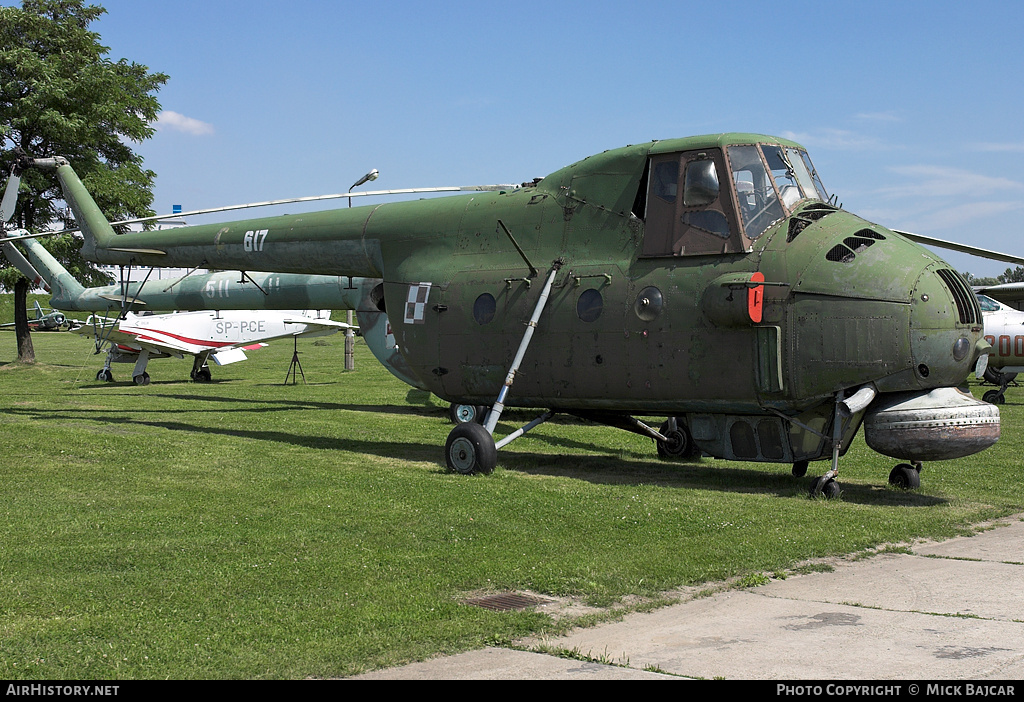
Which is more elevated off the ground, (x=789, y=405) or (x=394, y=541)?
(x=789, y=405)

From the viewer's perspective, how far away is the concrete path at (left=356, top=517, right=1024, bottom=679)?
18.0 feet

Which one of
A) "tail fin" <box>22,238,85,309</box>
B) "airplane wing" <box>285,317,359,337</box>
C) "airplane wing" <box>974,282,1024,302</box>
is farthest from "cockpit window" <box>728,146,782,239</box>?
"tail fin" <box>22,238,85,309</box>

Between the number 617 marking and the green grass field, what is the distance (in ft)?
11.1

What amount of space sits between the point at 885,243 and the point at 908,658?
22.4 feet

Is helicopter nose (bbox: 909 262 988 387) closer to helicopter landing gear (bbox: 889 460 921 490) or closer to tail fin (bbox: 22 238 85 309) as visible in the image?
helicopter landing gear (bbox: 889 460 921 490)

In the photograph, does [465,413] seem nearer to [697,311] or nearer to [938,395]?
[697,311]

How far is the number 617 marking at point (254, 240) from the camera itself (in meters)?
17.0

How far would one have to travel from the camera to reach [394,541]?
9109 mm

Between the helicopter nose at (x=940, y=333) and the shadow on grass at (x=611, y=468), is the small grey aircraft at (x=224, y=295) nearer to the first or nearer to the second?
the shadow on grass at (x=611, y=468)

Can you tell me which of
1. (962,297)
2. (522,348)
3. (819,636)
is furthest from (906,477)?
(819,636)

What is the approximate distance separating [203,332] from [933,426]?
29.4 meters
